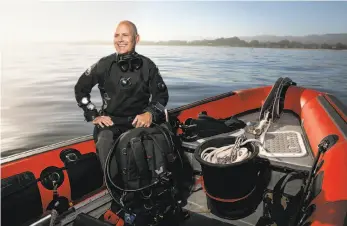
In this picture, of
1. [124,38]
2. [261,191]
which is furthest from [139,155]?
[261,191]

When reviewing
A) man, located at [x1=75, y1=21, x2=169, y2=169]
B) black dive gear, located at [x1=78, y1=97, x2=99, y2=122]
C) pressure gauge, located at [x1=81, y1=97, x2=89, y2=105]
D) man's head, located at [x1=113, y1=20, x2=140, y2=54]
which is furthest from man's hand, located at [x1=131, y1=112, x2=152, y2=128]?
man's head, located at [x1=113, y1=20, x2=140, y2=54]

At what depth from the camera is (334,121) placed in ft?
9.44

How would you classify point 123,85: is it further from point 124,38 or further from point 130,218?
point 130,218

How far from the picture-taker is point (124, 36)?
2625 mm

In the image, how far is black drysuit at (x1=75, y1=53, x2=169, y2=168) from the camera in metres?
2.67

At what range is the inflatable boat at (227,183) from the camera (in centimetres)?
200

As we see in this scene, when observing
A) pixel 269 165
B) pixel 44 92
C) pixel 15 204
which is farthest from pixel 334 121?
pixel 44 92

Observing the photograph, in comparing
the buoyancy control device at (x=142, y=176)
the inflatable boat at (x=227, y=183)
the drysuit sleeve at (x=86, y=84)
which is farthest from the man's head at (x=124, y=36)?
the inflatable boat at (x=227, y=183)

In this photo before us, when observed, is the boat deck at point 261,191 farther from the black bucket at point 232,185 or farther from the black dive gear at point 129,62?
the black dive gear at point 129,62

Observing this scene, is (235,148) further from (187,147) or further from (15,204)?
(15,204)

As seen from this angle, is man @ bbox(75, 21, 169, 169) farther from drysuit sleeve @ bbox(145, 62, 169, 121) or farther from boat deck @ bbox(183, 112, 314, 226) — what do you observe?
boat deck @ bbox(183, 112, 314, 226)

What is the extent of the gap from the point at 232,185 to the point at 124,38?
1.51 meters

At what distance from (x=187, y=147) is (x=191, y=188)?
0.41 metres

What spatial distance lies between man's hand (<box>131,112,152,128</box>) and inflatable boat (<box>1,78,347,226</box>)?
458 mm
